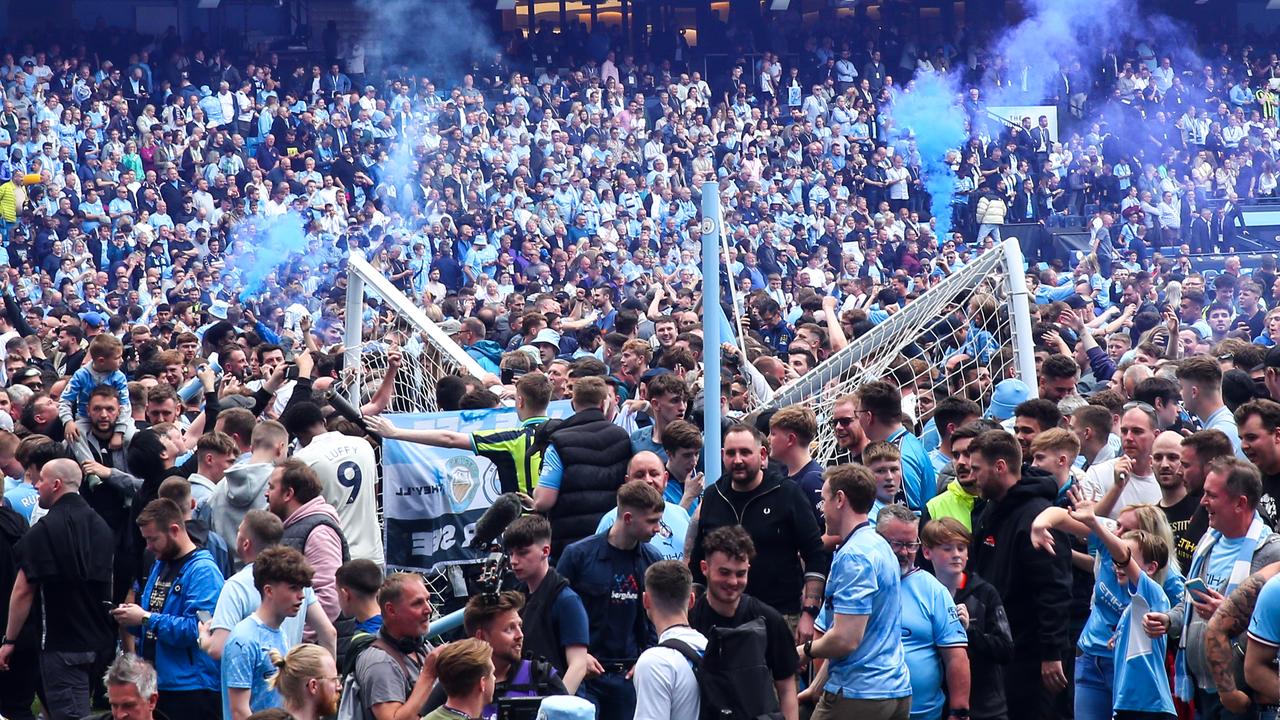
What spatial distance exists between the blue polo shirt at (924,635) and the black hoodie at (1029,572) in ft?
1.56

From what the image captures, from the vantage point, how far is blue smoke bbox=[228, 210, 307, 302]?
21.5 metres

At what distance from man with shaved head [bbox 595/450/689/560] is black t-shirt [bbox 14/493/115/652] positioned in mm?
2481

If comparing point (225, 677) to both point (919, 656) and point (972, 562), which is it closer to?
point (919, 656)

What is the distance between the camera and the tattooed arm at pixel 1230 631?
5.07m

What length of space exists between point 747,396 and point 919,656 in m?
3.43

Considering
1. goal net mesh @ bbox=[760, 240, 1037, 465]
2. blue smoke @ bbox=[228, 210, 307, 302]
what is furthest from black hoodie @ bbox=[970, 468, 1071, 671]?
blue smoke @ bbox=[228, 210, 307, 302]

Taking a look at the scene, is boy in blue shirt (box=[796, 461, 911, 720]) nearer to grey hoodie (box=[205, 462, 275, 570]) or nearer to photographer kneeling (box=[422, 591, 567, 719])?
photographer kneeling (box=[422, 591, 567, 719])

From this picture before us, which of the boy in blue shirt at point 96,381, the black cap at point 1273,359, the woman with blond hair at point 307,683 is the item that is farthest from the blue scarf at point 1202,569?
the boy in blue shirt at point 96,381

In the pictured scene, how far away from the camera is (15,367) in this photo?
11055mm

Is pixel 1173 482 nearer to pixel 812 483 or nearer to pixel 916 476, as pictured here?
pixel 916 476

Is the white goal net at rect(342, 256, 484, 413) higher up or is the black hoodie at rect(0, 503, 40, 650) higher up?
the white goal net at rect(342, 256, 484, 413)

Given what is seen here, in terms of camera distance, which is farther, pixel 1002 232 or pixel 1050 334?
pixel 1002 232

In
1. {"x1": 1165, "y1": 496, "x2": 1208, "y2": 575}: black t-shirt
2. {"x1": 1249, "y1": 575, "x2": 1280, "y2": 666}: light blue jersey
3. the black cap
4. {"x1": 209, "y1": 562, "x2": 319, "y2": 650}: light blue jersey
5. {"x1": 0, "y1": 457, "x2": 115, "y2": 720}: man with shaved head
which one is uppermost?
the black cap

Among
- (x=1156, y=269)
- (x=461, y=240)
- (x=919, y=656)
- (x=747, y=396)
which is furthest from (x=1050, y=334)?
(x=461, y=240)
